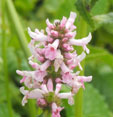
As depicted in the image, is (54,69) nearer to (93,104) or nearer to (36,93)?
(36,93)

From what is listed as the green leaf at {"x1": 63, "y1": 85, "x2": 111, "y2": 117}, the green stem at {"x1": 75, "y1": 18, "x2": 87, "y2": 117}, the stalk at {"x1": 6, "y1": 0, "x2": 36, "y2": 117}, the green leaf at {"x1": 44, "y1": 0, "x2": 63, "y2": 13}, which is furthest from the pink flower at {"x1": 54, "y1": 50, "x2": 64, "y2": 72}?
the green leaf at {"x1": 44, "y1": 0, "x2": 63, "y2": 13}

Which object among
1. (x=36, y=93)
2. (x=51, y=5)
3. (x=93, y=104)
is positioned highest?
(x=51, y=5)

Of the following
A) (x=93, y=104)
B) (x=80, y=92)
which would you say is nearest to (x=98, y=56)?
(x=93, y=104)

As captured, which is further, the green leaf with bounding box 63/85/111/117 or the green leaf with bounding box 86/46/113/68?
the green leaf with bounding box 86/46/113/68

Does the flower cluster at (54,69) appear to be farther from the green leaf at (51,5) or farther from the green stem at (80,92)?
the green leaf at (51,5)

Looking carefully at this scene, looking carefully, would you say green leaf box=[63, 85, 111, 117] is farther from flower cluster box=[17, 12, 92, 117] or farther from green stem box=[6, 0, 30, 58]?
flower cluster box=[17, 12, 92, 117]

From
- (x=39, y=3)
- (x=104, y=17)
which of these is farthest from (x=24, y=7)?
(x=104, y=17)

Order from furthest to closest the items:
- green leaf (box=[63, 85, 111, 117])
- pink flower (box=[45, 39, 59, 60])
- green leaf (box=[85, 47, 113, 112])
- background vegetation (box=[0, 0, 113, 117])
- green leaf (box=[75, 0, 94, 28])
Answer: green leaf (box=[85, 47, 113, 112]) → green leaf (box=[63, 85, 111, 117]) → background vegetation (box=[0, 0, 113, 117]) → green leaf (box=[75, 0, 94, 28]) → pink flower (box=[45, 39, 59, 60])

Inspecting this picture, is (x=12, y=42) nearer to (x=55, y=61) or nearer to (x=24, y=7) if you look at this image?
(x=24, y=7)
